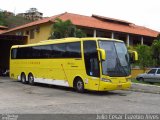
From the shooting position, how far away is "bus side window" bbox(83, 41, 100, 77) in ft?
63.9

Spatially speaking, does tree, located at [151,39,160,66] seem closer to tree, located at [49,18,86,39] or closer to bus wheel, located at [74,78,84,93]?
tree, located at [49,18,86,39]

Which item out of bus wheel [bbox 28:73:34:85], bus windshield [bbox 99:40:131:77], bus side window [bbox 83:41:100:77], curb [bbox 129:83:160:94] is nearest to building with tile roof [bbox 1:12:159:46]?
bus wheel [bbox 28:73:34:85]

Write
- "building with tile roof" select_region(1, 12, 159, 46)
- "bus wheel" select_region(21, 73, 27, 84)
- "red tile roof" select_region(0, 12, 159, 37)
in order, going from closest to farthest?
"bus wheel" select_region(21, 73, 27, 84) < "building with tile roof" select_region(1, 12, 159, 46) < "red tile roof" select_region(0, 12, 159, 37)

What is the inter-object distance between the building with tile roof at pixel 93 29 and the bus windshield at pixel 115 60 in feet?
69.7

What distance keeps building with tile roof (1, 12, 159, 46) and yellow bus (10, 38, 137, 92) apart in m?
16.6

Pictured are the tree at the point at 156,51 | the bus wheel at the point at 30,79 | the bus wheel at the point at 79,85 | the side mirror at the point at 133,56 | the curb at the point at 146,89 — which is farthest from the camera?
the tree at the point at 156,51

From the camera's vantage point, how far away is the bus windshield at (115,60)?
19.4 metres

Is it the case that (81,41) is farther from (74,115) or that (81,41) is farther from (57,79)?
(74,115)

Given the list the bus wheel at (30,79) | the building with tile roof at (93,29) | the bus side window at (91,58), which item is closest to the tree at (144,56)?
the building with tile roof at (93,29)

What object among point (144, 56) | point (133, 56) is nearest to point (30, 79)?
point (133, 56)

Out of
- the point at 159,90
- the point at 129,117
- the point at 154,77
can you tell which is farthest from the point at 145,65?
the point at 129,117

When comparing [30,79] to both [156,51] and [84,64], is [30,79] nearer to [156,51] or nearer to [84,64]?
[84,64]

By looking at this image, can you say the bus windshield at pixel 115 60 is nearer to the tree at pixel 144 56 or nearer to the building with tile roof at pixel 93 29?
the tree at pixel 144 56

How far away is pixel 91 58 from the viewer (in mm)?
19781
